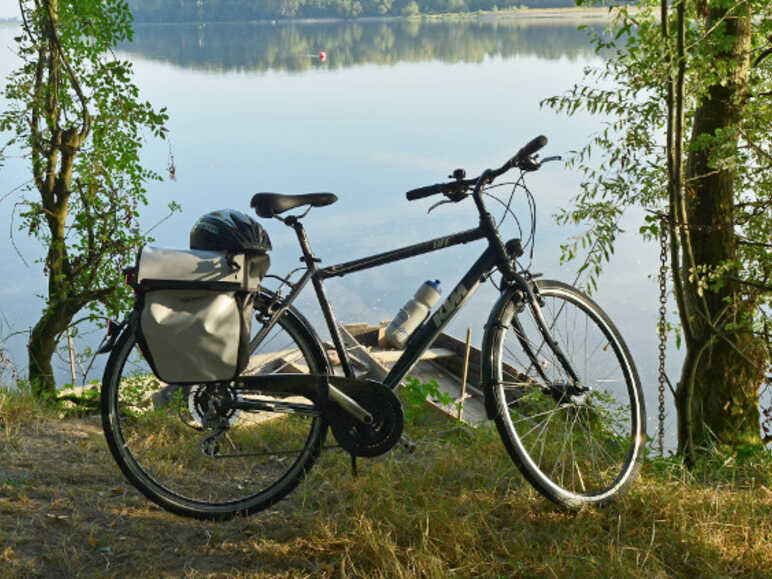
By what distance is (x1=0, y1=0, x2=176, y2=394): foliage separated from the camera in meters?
6.62

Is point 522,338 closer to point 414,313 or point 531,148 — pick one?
point 414,313

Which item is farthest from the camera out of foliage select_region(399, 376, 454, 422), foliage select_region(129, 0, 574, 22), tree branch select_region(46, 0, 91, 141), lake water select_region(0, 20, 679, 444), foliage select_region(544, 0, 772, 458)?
foliage select_region(129, 0, 574, 22)

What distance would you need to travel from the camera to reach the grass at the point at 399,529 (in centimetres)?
263

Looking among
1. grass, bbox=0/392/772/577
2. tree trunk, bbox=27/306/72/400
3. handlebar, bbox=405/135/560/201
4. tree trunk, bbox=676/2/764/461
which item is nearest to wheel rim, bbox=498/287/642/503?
grass, bbox=0/392/772/577

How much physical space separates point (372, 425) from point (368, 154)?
2572 centimetres

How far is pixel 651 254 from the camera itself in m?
21.0

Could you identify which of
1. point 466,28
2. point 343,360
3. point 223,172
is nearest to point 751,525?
point 343,360

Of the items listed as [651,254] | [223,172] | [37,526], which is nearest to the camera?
[37,526]

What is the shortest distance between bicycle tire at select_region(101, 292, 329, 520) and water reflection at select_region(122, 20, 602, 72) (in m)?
43.1

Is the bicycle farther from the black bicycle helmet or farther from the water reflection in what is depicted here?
the water reflection

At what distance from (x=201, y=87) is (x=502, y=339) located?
42652 millimetres

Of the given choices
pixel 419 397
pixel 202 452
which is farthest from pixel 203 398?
pixel 419 397

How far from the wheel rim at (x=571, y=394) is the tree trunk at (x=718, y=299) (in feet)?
5.69

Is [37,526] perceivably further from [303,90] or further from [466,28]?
[466,28]
